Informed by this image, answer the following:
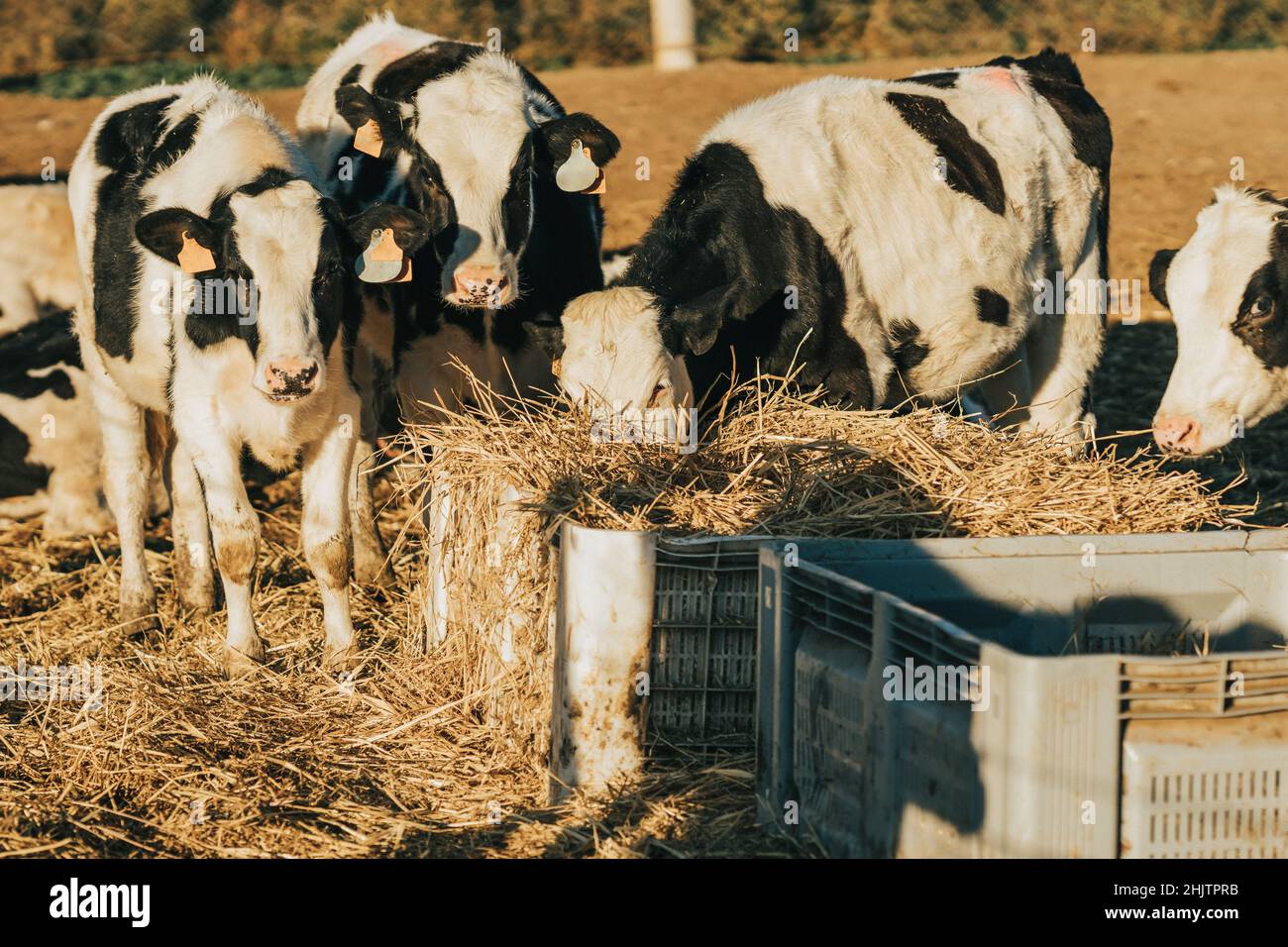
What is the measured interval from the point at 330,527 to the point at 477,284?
1147mm

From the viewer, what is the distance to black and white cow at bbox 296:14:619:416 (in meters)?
6.81

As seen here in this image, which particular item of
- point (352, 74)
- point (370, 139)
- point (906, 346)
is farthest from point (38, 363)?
point (906, 346)

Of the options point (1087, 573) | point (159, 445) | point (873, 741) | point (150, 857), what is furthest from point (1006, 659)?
point (159, 445)

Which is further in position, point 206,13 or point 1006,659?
point 206,13

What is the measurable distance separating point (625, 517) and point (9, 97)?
15.3 meters

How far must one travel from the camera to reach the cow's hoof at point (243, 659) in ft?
19.6

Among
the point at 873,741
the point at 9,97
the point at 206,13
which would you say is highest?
the point at 206,13

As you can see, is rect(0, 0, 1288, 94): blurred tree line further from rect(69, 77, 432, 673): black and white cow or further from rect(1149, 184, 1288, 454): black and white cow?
rect(1149, 184, 1288, 454): black and white cow

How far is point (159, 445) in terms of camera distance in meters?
7.48

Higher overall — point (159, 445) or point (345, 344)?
point (345, 344)

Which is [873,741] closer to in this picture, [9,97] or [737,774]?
[737,774]

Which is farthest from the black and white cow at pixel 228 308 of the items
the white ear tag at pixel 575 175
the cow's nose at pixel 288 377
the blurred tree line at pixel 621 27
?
the blurred tree line at pixel 621 27

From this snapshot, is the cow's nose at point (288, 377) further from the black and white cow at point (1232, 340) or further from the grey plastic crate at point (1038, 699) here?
the black and white cow at point (1232, 340)

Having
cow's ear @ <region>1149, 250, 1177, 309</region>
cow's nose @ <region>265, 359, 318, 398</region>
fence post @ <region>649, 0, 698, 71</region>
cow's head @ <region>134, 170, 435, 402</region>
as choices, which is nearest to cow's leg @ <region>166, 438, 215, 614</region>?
cow's head @ <region>134, 170, 435, 402</region>
